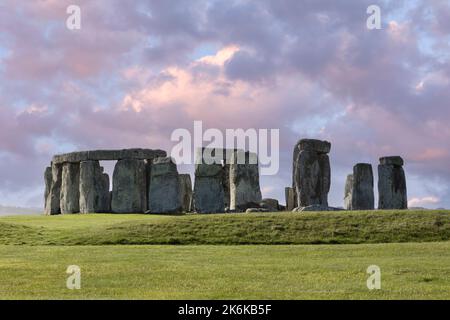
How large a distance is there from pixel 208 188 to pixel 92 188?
835 centimetres

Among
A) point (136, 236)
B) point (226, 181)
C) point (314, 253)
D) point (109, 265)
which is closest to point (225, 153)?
point (226, 181)

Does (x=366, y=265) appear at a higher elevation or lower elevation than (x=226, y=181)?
lower

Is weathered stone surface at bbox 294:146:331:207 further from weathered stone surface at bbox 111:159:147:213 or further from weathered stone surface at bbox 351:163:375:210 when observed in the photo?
weathered stone surface at bbox 111:159:147:213

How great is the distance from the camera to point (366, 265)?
750 inches

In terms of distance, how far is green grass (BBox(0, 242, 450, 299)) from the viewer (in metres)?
15.1

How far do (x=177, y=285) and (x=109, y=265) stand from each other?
3981mm

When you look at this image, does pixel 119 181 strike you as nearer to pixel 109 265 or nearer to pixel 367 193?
pixel 367 193

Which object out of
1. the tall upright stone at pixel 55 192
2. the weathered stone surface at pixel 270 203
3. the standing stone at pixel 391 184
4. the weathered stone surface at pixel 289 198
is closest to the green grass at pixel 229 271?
the standing stone at pixel 391 184

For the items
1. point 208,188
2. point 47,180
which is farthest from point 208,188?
point 47,180

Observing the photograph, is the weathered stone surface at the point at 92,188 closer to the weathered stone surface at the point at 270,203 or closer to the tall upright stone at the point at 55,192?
the tall upright stone at the point at 55,192

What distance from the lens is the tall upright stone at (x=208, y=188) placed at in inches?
1567

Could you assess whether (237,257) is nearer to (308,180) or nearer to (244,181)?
(308,180)
